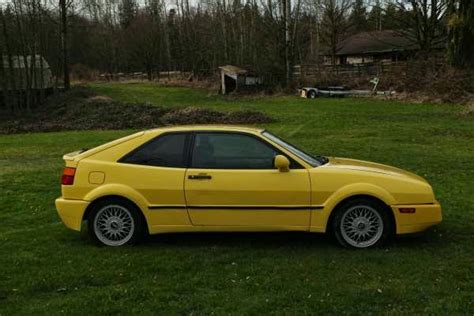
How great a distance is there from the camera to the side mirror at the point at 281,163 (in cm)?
658

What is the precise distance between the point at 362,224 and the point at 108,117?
2278 cm

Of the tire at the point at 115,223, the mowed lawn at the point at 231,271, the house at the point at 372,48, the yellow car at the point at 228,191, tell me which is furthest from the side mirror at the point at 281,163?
the house at the point at 372,48

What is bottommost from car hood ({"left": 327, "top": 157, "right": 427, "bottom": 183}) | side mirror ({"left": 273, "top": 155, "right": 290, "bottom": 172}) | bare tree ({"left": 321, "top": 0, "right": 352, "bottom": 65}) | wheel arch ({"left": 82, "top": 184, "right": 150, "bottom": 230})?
wheel arch ({"left": 82, "top": 184, "right": 150, "bottom": 230})

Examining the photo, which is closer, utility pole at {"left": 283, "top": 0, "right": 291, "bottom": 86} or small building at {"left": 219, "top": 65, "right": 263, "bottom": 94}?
utility pole at {"left": 283, "top": 0, "right": 291, "bottom": 86}

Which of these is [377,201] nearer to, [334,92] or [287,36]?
[334,92]

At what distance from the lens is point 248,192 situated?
261 inches

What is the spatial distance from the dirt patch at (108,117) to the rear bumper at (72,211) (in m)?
17.9

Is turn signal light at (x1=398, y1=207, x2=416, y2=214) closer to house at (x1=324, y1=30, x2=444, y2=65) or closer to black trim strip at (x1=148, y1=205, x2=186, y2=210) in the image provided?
black trim strip at (x1=148, y1=205, x2=186, y2=210)

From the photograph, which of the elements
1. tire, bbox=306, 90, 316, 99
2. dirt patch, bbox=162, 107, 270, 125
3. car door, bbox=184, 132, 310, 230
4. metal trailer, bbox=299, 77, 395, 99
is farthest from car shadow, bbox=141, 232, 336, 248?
tire, bbox=306, 90, 316, 99

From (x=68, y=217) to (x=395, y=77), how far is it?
109 ft

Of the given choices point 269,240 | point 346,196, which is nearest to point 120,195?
point 269,240

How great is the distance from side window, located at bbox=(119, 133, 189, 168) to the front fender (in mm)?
1654

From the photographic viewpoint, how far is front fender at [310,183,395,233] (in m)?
6.57

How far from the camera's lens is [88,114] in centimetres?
2988
